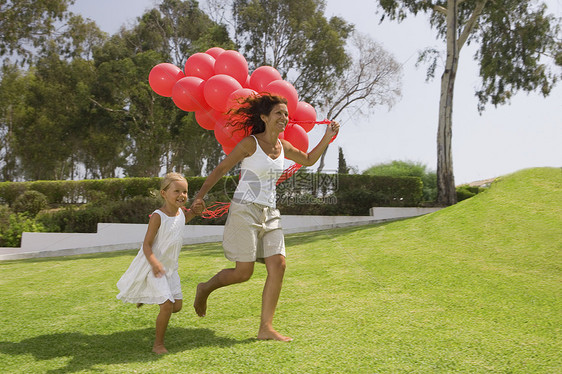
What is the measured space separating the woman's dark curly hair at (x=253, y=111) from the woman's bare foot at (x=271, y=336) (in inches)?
69.0

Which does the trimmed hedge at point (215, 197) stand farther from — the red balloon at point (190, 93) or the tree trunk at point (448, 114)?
the red balloon at point (190, 93)

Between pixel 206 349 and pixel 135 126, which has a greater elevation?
pixel 135 126

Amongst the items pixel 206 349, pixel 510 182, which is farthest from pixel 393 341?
pixel 510 182

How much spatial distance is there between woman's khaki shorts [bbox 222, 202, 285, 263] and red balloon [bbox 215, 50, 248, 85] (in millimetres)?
2041

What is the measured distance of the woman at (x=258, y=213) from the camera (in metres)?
3.93

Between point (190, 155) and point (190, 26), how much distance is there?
8.65 m

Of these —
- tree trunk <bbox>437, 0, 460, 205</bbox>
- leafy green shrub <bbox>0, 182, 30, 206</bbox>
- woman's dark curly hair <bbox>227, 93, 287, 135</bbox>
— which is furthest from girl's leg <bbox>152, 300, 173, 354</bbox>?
leafy green shrub <bbox>0, 182, 30, 206</bbox>

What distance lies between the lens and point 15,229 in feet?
48.0

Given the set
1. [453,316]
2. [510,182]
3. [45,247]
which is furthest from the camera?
[45,247]

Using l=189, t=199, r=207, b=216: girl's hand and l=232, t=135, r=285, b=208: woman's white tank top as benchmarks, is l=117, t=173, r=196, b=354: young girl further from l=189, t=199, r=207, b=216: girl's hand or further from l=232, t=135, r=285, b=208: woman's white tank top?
l=232, t=135, r=285, b=208: woman's white tank top

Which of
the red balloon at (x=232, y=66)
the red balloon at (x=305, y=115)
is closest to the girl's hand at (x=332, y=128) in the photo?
the red balloon at (x=305, y=115)

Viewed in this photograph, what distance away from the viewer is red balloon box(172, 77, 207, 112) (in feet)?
17.5

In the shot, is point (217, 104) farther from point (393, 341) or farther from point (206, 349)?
point (393, 341)

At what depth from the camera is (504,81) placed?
18.9 meters
